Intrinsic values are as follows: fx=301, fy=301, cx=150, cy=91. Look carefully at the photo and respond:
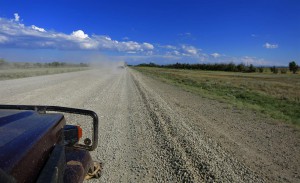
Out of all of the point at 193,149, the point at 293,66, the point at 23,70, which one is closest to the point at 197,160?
the point at 193,149

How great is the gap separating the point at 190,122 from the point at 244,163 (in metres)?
3.79

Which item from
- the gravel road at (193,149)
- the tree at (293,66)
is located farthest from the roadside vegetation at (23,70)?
the tree at (293,66)

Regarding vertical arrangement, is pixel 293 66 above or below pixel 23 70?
above

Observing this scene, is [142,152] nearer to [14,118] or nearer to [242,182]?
[242,182]

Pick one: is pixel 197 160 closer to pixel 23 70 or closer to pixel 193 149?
pixel 193 149

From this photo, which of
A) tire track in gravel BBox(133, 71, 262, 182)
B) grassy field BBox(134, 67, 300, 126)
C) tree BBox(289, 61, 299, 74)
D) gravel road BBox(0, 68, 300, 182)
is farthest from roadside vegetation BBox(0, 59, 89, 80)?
tree BBox(289, 61, 299, 74)

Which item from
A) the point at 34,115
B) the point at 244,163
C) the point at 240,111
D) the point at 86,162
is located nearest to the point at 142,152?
the point at 244,163

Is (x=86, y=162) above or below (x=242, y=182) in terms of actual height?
above

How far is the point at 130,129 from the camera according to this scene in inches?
311

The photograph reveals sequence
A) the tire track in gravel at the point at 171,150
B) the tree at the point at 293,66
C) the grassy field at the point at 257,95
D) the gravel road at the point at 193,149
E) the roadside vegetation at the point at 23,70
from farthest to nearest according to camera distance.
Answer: the tree at the point at 293,66 < the roadside vegetation at the point at 23,70 < the grassy field at the point at 257,95 < the gravel road at the point at 193,149 < the tire track in gravel at the point at 171,150

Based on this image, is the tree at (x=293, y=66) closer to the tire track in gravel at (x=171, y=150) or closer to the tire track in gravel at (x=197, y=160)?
the tire track in gravel at (x=171, y=150)

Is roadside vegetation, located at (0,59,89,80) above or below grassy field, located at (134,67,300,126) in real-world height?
below

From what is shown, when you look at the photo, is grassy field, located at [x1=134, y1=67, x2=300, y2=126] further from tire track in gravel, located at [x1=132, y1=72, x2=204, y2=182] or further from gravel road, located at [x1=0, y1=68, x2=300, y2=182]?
tire track in gravel, located at [x1=132, y1=72, x2=204, y2=182]

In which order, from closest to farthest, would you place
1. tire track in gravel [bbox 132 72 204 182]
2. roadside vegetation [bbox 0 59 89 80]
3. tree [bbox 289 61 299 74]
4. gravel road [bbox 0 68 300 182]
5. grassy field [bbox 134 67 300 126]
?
tire track in gravel [bbox 132 72 204 182] < gravel road [bbox 0 68 300 182] < grassy field [bbox 134 67 300 126] < roadside vegetation [bbox 0 59 89 80] < tree [bbox 289 61 299 74]
